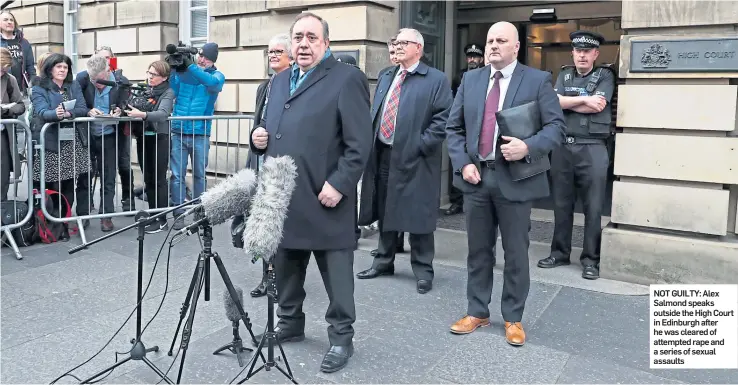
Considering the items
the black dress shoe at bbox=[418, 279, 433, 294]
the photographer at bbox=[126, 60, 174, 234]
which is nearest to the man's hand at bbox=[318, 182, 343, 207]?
the black dress shoe at bbox=[418, 279, 433, 294]

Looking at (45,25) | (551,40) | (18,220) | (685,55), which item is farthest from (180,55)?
(45,25)

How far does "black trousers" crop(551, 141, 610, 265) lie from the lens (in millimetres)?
6145

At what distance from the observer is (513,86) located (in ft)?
14.6

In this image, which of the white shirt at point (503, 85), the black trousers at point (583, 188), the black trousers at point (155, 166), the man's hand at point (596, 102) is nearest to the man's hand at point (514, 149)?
the white shirt at point (503, 85)

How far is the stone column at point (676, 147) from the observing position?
5.41m

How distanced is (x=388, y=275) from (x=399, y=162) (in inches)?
43.0

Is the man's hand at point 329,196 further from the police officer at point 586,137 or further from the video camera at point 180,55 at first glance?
the video camera at point 180,55

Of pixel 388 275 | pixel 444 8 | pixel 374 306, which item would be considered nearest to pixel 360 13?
pixel 444 8

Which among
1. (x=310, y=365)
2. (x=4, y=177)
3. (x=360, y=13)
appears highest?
(x=360, y=13)

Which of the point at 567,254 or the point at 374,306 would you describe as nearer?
the point at 374,306

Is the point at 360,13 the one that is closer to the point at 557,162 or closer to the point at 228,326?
the point at 557,162

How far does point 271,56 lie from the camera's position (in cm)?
546

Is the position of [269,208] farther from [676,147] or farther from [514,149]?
[676,147]

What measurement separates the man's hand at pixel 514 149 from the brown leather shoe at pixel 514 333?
1163 mm
